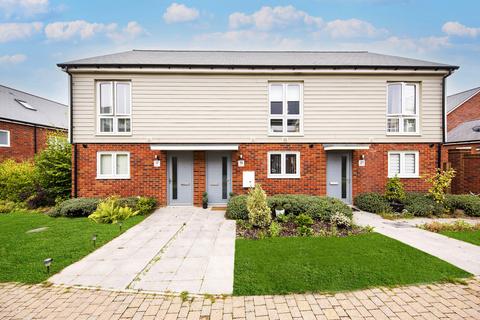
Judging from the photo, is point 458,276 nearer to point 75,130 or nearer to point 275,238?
point 275,238

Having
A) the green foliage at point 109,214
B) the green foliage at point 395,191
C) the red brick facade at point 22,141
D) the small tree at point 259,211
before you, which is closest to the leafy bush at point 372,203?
the green foliage at point 395,191

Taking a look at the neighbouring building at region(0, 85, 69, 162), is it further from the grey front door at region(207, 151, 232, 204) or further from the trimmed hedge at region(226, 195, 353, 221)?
the trimmed hedge at region(226, 195, 353, 221)

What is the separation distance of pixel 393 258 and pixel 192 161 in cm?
833

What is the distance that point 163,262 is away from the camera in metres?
4.94

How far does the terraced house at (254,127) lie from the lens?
→ 10.4 metres

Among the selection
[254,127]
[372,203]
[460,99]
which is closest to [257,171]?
[254,127]

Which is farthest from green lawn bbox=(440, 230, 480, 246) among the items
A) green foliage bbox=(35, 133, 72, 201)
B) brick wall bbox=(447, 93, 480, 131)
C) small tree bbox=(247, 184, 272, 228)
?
brick wall bbox=(447, 93, 480, 131)

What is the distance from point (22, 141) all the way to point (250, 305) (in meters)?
21.7

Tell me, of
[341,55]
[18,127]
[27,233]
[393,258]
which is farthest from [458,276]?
[18,127]

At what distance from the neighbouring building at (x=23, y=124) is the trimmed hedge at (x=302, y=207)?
510 inches

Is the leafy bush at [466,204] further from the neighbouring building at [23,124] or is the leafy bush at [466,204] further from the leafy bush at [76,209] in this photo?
the neighbouring building at [23,124]

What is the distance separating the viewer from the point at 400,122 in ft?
35.3

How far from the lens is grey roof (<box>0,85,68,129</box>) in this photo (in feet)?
56.2

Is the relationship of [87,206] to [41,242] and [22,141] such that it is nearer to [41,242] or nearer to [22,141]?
[41,242]
